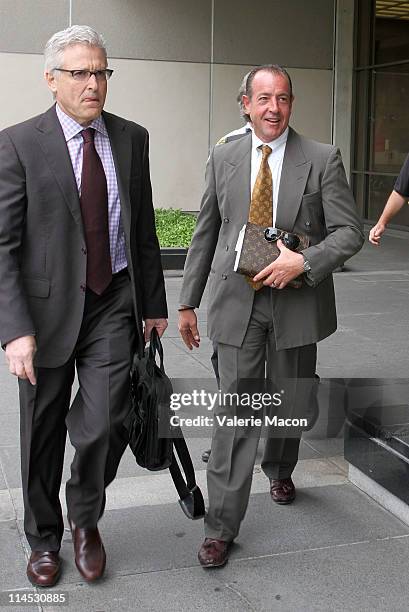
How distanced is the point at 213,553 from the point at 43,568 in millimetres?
681

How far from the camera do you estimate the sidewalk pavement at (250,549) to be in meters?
3.30

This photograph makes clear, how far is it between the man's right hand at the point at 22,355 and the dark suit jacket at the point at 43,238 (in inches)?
1.1

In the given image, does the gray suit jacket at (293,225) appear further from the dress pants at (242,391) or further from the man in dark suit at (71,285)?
the man in dark suit at (71,285)

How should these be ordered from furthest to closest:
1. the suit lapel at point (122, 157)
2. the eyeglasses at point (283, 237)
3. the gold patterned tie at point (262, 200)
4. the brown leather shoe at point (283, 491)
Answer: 1. the brown leather shoe at point (283, 491)
2. the gold patterned tie at point (262, 200)
3. the eyeglasses at point (283, 237)
4. the suit lapel at point (122, 157)

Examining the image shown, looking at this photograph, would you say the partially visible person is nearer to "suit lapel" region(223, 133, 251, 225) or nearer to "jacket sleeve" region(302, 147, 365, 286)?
"jacket sleeve" region(302, 147, 365, 286)

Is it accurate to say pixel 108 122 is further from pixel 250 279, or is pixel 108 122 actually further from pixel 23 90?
pixel 23 90

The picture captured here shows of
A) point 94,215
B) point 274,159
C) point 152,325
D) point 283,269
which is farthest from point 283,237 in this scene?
point 94,215

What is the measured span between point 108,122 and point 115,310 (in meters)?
0.76

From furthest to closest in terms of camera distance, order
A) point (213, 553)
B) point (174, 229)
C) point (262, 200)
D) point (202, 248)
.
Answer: point (174, 229), point (202, 248), point (262, 200), point (213, 553)

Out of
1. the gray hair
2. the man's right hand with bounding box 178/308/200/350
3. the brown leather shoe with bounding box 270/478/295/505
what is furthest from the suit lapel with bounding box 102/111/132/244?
the brown leather shoe with bounding box 270/478/295/505

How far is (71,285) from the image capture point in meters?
3.36

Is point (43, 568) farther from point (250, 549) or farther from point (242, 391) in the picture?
point (242, 391)

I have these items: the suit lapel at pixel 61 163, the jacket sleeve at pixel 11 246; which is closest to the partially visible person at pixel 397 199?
the suit lapel at pixel 61 163

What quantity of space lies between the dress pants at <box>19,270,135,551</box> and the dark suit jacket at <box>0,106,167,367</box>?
89 mm
